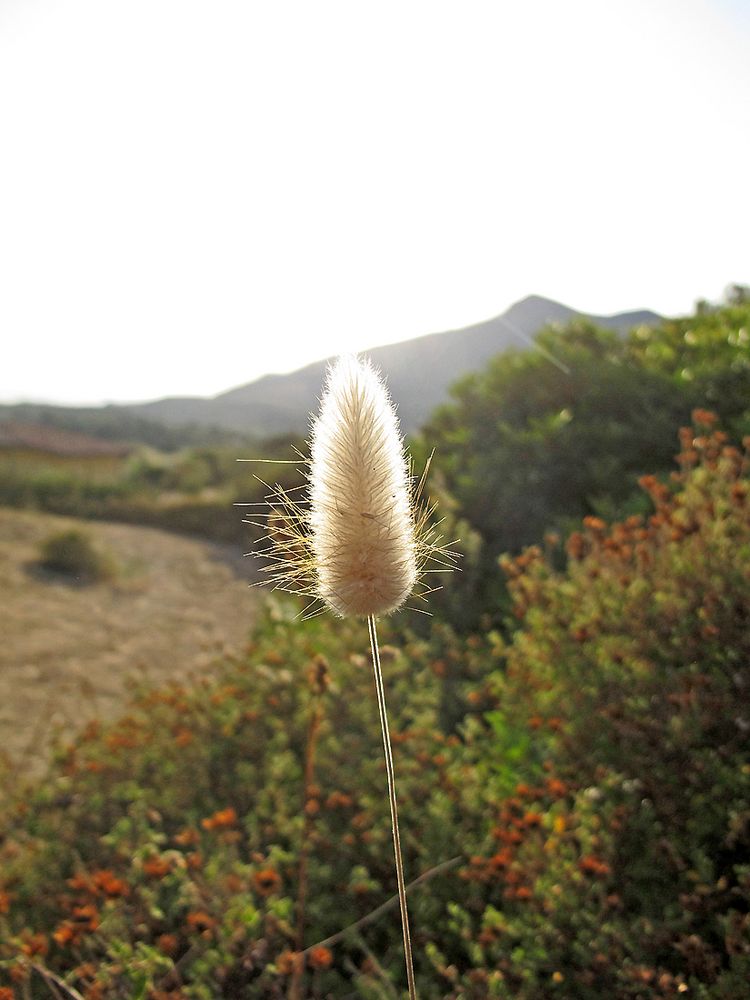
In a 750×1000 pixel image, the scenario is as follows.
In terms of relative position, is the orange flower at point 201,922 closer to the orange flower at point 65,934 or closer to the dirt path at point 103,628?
the orange flower at point 65,934

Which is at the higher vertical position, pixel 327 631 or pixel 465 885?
pixel 327 631

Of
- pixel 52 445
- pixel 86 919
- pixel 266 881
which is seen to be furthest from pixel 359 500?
pixel 52 445

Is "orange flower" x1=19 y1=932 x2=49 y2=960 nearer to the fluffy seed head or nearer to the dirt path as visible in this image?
the dirt path

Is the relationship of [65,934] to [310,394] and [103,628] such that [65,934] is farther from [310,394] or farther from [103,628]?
[310,394]

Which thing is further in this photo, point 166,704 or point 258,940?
point 166,704

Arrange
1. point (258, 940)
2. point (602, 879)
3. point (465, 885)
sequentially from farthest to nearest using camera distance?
1. point (465, 885)
2. point (258, 940)
3. point (602, 879)

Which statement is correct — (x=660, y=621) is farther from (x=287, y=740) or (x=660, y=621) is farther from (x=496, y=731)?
(x=287, y=740)

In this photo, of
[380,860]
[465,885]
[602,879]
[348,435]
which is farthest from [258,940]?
[348,435]
